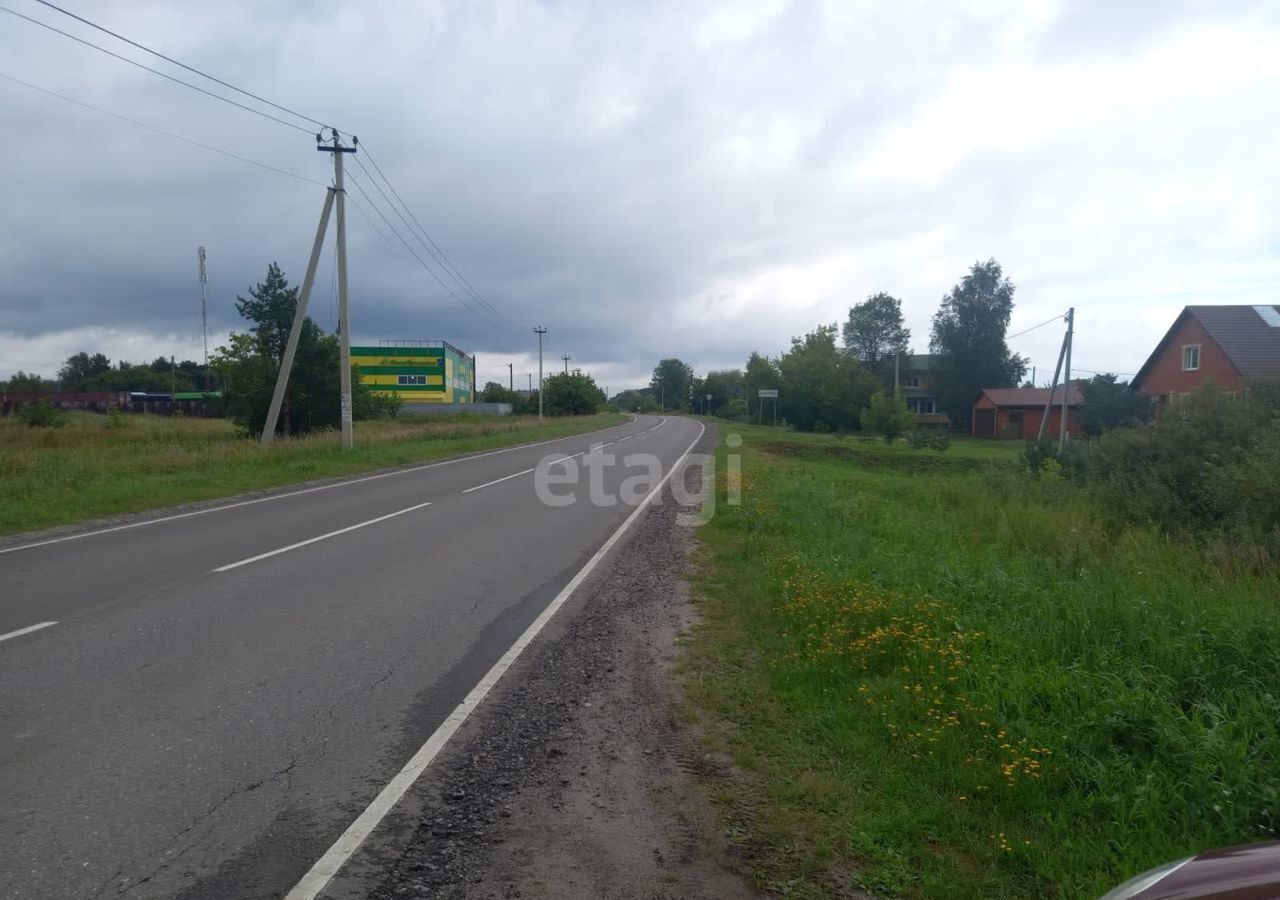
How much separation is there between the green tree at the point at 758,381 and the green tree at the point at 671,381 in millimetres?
77187

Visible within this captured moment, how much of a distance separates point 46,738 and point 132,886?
1949mm

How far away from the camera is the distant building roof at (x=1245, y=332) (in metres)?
29.3

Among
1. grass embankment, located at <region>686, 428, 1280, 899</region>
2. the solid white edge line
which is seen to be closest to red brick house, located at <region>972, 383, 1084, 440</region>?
grass embankment, located at <region>686, 428, 1280, 899</region>

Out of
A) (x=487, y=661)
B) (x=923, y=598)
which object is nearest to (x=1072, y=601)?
(x=923, y=598)

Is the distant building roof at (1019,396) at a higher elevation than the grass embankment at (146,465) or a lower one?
higher

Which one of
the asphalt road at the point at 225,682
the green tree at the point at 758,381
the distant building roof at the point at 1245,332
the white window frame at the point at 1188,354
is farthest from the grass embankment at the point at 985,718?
the green tree at the point at 758,381

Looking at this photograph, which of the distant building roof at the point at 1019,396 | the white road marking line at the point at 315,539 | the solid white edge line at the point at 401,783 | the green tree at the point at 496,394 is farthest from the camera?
the green tree at the point at 496,394

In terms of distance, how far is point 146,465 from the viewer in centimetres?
2064

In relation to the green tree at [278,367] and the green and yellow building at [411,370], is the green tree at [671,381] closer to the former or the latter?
the green and yellow building at [411,370]

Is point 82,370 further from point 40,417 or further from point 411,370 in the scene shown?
point 40,417

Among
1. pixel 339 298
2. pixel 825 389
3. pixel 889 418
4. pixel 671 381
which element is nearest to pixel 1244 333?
pixel 889 418

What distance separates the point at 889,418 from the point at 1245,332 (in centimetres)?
2225

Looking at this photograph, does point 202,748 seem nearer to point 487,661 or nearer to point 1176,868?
point 487,661

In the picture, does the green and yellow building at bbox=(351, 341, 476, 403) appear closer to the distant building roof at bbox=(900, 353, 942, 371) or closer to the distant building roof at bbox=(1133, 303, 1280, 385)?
the distant building roof at bbox=(900, 353, 942, 371)
